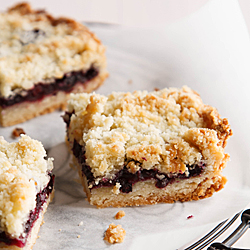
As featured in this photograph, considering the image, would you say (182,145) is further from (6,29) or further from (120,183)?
(6,29)

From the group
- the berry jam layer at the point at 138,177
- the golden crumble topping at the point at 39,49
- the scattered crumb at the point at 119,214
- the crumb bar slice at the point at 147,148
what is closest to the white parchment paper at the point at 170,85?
the scattered crumb at the point at 119,214

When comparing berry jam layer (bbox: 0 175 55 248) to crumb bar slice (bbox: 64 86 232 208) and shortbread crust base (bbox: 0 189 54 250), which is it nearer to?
shortbread crust base (bbox: 0 189 54 250)

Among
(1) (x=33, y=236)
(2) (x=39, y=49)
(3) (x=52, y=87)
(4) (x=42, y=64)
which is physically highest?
(2) (x=39, y=49)

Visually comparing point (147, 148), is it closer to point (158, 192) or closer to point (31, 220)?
point (158, 192)

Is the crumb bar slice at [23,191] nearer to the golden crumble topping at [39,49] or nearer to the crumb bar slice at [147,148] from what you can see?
the crumb bar slice at [147,148]

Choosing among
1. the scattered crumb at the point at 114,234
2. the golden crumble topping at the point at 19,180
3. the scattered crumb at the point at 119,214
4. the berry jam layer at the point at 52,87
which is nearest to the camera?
the golden crumble topping at the point at 19,180

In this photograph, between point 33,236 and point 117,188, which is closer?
point 33,236

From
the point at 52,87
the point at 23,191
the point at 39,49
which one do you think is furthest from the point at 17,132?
the point at 23,191
